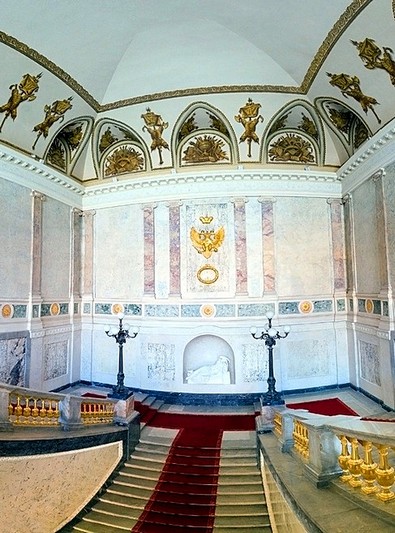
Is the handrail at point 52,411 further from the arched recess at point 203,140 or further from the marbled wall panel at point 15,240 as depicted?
the arched recess at point 203,140

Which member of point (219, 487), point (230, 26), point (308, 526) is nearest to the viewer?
point (308, 526)

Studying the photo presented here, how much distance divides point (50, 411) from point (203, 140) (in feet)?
32.5

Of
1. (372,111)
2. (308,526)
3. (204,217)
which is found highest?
(372,111)

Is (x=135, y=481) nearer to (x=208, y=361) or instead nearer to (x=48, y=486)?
(x=48, y=486)

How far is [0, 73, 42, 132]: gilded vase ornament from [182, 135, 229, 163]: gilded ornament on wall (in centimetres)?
522

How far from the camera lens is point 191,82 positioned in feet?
35.8

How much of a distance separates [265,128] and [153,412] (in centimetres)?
1006

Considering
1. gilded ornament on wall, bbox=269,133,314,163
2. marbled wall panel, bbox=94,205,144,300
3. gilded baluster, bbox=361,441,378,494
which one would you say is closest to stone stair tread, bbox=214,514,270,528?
gilded baluster, bbox=361,441,378,494

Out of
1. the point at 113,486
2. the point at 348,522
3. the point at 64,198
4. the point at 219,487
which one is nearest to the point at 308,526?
the point at 348,522

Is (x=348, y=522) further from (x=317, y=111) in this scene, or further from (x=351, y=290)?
(x=317, y=111)

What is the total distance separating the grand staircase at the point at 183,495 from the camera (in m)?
6.55

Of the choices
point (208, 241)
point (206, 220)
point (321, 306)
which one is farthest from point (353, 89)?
point (321, 306)

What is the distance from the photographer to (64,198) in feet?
42.4

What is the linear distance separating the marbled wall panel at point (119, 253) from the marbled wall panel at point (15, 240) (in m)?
2.81
